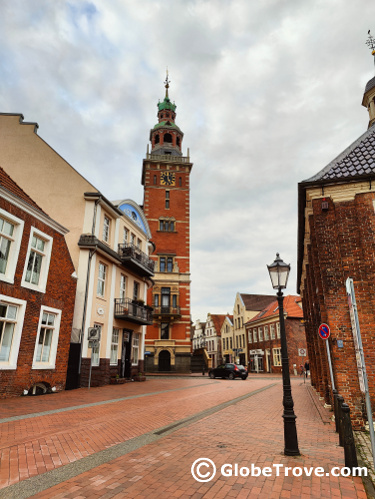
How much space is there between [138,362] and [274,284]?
61.2 ft

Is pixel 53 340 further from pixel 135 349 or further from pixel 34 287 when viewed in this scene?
pixel 135 349

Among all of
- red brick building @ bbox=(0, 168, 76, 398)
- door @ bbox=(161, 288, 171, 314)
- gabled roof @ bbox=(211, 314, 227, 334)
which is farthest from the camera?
A: gabled roof @ bbox=(211, 314, 227, 334)

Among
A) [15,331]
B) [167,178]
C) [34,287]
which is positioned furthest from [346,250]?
[167,178]

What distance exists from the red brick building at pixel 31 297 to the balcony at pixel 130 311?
491 cm

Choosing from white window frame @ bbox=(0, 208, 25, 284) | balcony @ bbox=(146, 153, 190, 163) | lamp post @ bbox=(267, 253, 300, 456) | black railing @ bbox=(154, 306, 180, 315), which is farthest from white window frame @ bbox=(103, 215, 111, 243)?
balcony @ bbox=(146, 153, 190, 163)

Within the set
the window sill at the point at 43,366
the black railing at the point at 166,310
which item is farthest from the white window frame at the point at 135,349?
the black railing at the point at 166,310

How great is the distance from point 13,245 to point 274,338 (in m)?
36.4

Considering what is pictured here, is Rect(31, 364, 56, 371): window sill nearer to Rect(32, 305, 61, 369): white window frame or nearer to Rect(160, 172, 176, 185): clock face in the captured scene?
Rect(32, 305, 61, 369): white window frame

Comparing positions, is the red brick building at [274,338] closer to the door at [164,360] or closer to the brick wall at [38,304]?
the door at [164,360]

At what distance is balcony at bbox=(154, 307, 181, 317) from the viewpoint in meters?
36.5

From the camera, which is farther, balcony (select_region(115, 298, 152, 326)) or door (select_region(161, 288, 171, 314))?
door (select_region(161, 288, 171, 314))

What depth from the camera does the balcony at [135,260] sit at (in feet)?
67.5

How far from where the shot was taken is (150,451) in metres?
5.68

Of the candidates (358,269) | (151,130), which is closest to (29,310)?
(358,269)
